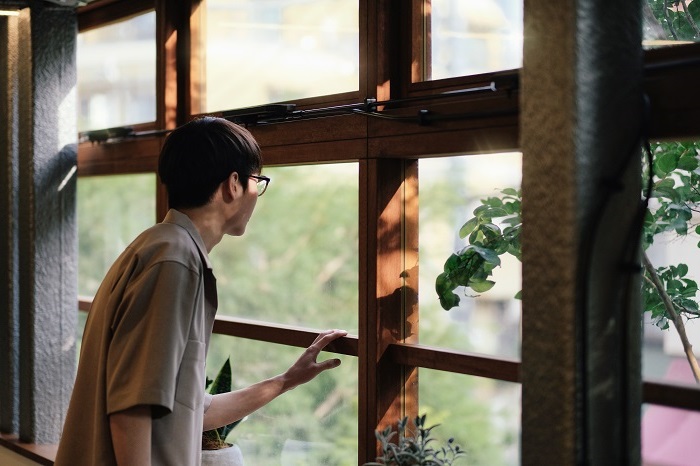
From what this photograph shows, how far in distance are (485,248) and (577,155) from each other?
2.09 feet

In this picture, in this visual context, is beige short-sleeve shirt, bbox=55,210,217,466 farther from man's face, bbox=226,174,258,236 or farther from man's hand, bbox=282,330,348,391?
man's hand, bbox=282,330,348,391

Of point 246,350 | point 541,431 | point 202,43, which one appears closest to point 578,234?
point 541,431

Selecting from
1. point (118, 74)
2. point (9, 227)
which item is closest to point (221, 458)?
point (9, 227)

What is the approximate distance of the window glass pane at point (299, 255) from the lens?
268 centimetres

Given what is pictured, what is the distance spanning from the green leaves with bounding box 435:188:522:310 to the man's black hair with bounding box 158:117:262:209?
606mm

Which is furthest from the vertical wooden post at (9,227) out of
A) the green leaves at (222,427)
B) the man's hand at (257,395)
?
the man's hand at (257,395)

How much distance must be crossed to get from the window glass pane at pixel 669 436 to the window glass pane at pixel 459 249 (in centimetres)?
40

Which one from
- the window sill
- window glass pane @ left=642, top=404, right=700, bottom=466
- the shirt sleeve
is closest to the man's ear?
the shirt sleeve

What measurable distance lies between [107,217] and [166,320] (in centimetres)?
230

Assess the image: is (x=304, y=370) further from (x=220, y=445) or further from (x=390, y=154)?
(x=390, y=154)

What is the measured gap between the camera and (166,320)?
1826 millimetres

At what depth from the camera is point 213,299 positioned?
2.05 meters

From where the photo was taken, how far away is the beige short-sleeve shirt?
182cm

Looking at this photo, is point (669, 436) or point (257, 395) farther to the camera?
point (257, 395)
